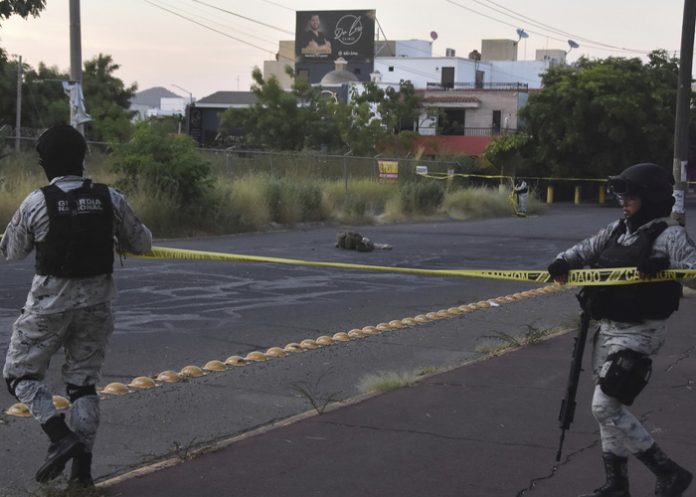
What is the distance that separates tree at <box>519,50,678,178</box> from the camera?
47000mm

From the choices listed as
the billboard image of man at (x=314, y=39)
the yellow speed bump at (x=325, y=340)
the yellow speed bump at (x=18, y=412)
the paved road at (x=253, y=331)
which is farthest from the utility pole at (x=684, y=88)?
the billboard image of man at (x=314, y=39)

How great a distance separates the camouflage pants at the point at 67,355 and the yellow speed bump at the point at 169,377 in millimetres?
2614

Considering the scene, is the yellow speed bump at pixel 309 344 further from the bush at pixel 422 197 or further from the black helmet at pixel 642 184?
the bush at pixel 422 197

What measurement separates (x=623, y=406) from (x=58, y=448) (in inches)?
111

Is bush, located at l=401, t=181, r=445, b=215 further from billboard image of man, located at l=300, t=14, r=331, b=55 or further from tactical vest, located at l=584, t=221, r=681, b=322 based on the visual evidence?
billboard image of man, located at l=300, t=14, r=331, b=55

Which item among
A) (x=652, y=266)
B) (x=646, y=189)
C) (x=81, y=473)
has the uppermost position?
(x=646, y=189)

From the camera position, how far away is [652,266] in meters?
4.70

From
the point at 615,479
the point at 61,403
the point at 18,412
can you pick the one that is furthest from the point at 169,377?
the point at 615,479

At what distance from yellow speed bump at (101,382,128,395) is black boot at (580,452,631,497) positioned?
12.1 feet

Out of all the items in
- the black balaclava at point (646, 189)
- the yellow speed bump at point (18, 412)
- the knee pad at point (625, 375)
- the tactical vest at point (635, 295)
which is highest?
the black balaclava at point (646, 189)

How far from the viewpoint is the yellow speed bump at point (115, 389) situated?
7.14 m

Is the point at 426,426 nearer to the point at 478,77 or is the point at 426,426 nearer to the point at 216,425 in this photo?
the point at 216,425

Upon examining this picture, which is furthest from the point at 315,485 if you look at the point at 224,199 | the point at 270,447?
the point at 224,199

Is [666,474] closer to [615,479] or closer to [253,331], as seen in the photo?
[615,479]
